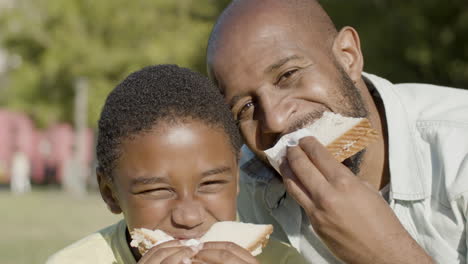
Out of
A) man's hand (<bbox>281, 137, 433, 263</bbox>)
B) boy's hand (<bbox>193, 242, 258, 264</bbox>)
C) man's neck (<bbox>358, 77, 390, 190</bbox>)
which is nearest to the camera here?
boy's hand (<bbox>193, 242, 258, 264</bbox>)

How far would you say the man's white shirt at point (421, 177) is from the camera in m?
3.64

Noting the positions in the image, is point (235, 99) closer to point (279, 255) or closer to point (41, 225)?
point (279, 255)

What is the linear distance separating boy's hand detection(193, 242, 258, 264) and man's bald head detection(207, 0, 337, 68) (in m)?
1.41

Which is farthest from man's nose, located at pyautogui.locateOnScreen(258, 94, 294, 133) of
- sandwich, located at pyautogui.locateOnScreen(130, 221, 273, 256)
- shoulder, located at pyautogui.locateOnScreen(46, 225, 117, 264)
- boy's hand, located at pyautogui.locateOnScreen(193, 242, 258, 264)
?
shoulder, located at pyautogui.locateOnScreen(46, 225, 117, 264)

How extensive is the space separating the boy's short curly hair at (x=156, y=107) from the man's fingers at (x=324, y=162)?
531 mm

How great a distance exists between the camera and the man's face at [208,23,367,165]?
3.67m

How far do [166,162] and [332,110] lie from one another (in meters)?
1.09

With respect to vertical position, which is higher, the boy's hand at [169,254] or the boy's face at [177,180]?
the boy's face at [177,180]

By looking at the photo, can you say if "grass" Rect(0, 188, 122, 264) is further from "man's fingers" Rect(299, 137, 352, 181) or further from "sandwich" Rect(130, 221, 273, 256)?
"man's fingers" Rect(299, 137, 352, 181)

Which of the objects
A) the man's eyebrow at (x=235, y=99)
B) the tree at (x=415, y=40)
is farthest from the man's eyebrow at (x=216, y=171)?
the tree at (x=415, y=40)

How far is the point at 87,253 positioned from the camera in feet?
11.7

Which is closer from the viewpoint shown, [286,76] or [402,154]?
[286,76]

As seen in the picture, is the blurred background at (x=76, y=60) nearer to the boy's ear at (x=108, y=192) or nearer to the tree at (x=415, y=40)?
the tree at (x=415, y=40)

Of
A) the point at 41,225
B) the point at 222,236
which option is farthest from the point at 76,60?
the point at 222,236
